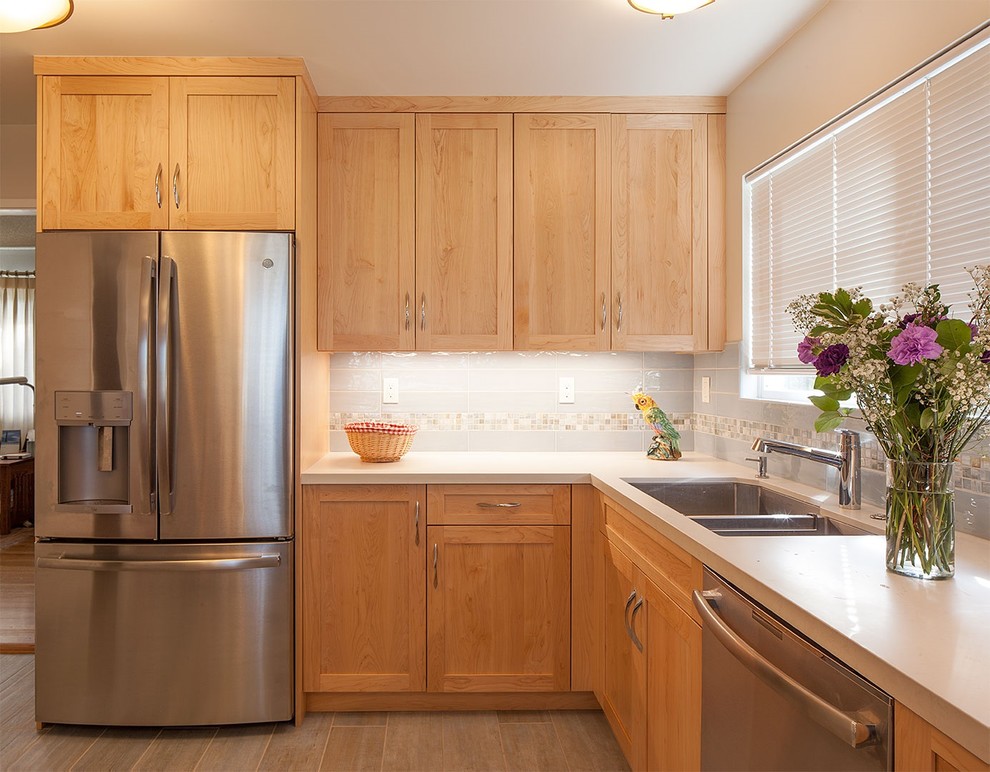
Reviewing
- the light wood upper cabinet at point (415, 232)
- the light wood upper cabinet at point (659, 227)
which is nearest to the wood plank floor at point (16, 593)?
the light wood upper cabinet at point (415, 232)

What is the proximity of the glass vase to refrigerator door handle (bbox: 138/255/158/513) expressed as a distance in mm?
2206

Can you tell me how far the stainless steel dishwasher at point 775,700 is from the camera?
970 mm

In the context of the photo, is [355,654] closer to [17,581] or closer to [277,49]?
[277,49]

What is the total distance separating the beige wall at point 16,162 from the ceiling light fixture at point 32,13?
1297mm

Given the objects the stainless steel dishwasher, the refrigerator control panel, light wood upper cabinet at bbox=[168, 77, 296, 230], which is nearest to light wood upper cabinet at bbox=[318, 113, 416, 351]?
light wood upper cabinet at bbox=[168, 77, 296, 230]

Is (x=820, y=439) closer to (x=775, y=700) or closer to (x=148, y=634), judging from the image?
(x=775, y=700)

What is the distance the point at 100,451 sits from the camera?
237 cm

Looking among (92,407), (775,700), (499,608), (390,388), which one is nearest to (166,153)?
(92,407)

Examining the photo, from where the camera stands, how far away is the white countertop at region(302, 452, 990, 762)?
84cm

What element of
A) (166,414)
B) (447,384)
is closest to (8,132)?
(166,414)

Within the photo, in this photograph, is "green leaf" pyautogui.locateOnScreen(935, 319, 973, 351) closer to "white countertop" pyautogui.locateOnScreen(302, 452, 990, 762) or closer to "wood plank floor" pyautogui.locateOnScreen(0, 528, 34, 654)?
"white countertop" pyautogui.locateOnScreen(302, 452, 990, 762)

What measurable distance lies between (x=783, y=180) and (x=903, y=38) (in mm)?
691

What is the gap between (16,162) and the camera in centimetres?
309

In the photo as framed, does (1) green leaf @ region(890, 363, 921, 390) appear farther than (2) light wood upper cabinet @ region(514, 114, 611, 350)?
No
